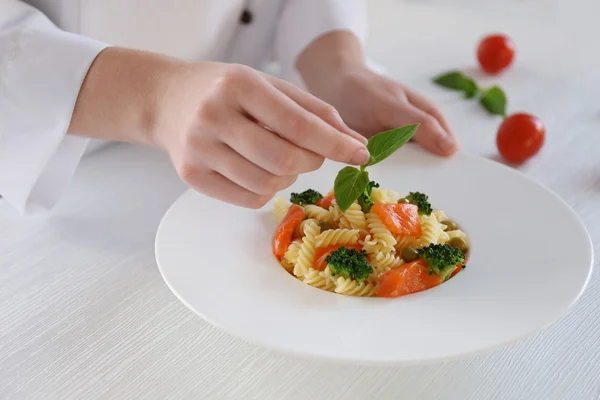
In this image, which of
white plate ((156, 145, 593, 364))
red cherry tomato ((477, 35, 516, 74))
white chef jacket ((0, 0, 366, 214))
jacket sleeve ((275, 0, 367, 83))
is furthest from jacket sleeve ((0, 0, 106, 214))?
red cherry tomato ((477, 35, 516, 74))

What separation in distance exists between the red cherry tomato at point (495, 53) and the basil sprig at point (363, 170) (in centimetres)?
129

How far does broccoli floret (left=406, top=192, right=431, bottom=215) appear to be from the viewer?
1.54 metres

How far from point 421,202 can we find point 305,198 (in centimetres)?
25

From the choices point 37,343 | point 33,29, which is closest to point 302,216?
point 37,343

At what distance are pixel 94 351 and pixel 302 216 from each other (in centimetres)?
49

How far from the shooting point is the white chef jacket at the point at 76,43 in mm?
1615

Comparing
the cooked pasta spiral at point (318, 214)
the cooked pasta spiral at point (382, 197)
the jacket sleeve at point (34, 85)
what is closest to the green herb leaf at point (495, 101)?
the cooked pasta spiral at point (382, 197)

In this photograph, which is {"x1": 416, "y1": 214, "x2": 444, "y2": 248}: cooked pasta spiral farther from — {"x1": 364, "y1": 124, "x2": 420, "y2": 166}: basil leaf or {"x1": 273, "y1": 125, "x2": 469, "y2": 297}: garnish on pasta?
{"x1": 364, "y1": 124, "x2": 420, "y2": 166}: basil leaf

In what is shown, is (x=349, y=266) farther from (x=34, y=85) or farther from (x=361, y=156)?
(x=34, y=85)

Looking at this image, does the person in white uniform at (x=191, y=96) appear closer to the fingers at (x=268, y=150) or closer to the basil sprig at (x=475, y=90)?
the fingers at (x=268, y=150)

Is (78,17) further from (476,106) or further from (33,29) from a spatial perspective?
(476,106)

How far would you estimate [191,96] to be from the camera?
144cm

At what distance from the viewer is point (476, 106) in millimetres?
2396

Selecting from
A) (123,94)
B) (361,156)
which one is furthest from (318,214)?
(123,94)
